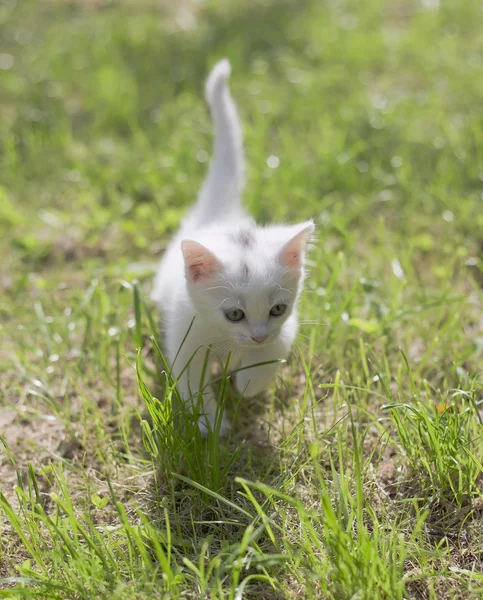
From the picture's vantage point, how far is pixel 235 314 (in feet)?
6.36

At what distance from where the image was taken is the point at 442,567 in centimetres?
161

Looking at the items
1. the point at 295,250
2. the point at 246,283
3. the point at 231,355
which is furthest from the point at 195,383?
the point at 295,250

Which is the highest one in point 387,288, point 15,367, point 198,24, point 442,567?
point 198,24

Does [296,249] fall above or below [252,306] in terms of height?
above

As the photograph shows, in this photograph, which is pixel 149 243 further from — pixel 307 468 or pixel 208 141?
pixel 307 468

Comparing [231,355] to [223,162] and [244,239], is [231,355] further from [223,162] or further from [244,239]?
[223,162]

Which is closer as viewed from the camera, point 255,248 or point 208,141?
point 255,248

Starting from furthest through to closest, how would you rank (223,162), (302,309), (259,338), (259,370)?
(223,162), (302,309), (259,370), (259,338)

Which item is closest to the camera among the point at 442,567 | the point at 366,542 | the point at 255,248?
the point at 366,542

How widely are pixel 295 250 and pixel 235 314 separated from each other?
269 millimetres

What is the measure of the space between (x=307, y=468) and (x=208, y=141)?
94.9 inches

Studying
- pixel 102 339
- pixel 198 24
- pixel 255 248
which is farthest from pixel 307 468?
pixel 198 24

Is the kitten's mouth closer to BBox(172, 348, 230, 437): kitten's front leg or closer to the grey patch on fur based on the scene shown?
BBox(172, 348, 230, 437): kitten's front leg

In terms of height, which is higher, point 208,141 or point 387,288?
point 208,141
